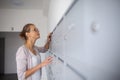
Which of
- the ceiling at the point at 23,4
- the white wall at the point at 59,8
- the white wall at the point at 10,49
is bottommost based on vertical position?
the white wall at the point at 10,49

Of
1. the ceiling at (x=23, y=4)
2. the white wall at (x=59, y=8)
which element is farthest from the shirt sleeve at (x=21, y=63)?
the ceiling at (x=23, y=4)

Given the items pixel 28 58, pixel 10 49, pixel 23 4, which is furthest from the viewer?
pixel 10 49

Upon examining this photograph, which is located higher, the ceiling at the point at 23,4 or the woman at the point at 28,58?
the ceiling at the point at 23,4

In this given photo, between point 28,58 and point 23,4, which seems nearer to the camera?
point 28,58

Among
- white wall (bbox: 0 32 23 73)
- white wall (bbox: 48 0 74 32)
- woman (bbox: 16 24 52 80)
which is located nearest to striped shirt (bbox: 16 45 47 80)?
woman (bbox: 16 24 52 80)

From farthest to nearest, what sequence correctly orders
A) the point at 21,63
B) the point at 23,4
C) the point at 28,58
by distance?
the point at 23,4
the point at 28,58
the point at 21,63

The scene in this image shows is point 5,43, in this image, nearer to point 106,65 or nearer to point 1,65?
point 1,65

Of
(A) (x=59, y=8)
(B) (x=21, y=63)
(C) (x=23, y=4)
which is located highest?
(C) (x=23, y=4)

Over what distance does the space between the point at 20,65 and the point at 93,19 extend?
4.58ft

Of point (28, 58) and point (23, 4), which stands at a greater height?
point (23, 4)

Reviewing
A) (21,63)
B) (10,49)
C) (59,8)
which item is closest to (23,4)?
(59,8)

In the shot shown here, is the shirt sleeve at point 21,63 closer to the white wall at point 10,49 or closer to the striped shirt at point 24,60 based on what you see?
the striped shirt at point 24,60

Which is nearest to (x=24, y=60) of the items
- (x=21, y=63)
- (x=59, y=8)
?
(x=21, y=63)

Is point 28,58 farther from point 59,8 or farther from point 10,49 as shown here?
point 10,49
